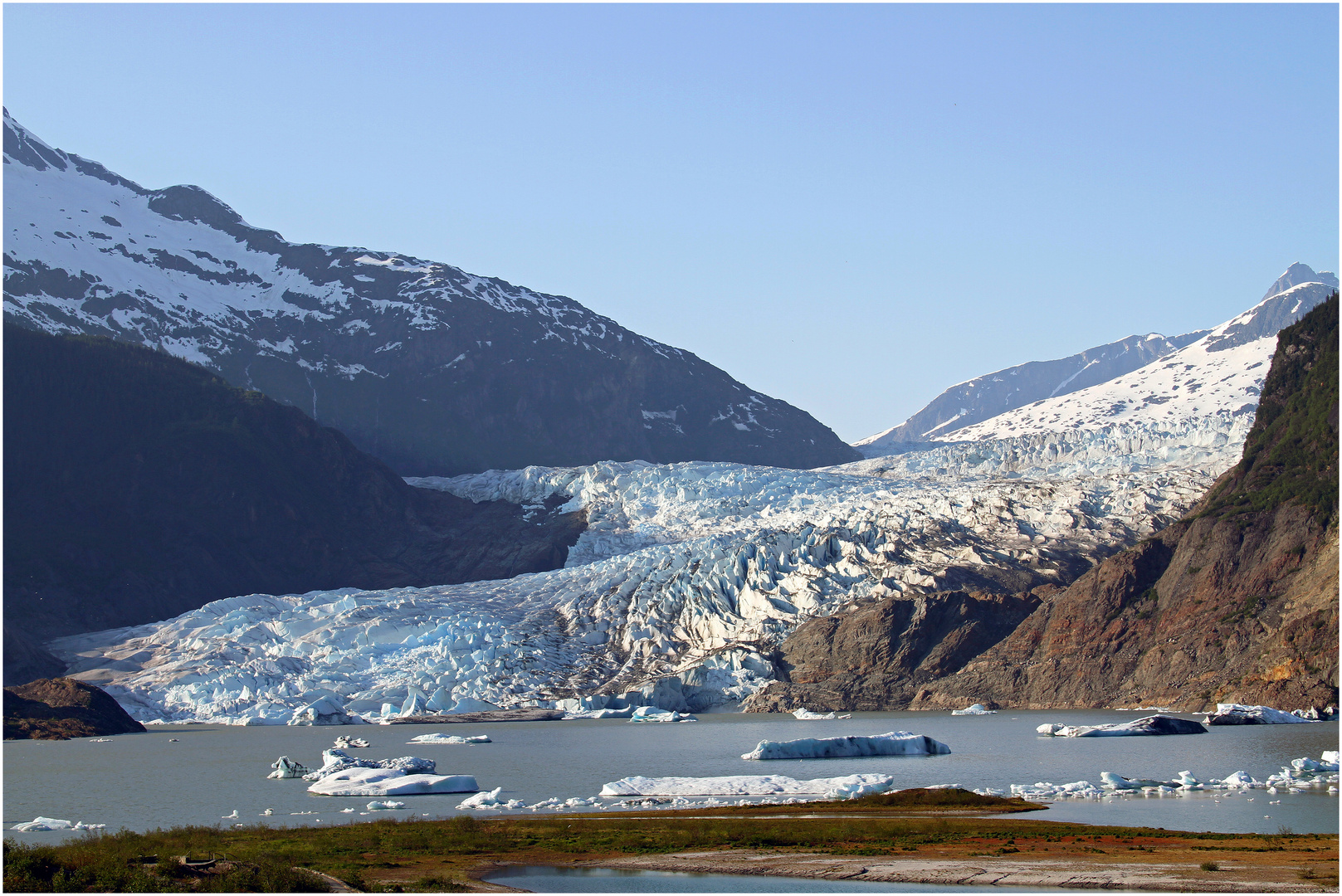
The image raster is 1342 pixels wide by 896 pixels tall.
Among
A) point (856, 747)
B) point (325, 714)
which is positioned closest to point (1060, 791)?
point (856, 747)

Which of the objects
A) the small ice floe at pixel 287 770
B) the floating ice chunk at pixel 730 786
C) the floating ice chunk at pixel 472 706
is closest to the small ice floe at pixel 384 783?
the small ice floe at pixel 287 770

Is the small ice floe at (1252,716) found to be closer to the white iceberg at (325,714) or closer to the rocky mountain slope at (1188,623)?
the rocky mountain slope at (1188,623)

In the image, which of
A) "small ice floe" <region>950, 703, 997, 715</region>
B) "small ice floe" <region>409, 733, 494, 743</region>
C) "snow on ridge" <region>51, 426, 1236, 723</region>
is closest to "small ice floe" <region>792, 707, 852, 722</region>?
Result: "small ice floe" <region>950, 703, 997, 715</region>

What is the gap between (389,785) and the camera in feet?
166

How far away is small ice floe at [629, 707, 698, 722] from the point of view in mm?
96938

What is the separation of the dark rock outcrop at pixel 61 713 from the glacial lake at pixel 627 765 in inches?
95.9

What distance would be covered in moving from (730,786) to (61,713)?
64.2m

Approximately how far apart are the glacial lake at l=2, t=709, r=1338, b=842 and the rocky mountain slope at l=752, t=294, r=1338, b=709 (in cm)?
580

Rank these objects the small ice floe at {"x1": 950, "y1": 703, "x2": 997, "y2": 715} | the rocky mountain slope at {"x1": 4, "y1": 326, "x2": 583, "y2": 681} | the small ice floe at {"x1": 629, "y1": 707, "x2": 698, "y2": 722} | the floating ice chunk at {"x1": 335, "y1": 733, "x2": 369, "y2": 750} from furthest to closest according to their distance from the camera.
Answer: the rocky mountain slope at {"x1": 4, "y1": 326, "x2": 583, "y2": 681}
the small ice floe at {"x1": 629, "y1": 707, "x2": 698, "y2": 722}
the small ice floe at {"x1": 950, "y1": 703, "x2": 997, "y2": 715}
the floating ice chunk at {"x1": 335, "y1": 733, "x2": 369, "y2": 750}

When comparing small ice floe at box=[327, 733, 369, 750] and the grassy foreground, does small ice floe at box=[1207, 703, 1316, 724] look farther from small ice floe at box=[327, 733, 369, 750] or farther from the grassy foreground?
small ice floe at box=[327, 733, 369, 750]

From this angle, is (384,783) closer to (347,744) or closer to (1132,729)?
(347,744)

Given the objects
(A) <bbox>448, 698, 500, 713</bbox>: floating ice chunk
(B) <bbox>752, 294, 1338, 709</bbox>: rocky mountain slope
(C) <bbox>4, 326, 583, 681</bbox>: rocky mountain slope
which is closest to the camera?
(B) <bbox>752, 294, 1338, 709</bbox>: rocky mountain slope

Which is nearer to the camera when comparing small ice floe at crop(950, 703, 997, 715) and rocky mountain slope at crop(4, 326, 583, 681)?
small ice floe at crop(950, 703, 997, 715)

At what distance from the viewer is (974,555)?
11925 centimetres
